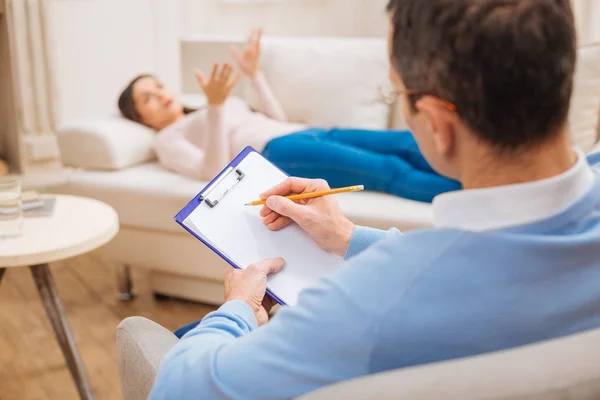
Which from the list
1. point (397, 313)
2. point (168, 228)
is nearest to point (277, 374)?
point (397, 313)

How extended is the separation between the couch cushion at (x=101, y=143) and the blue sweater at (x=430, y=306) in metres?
1.79

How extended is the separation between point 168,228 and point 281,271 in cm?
123

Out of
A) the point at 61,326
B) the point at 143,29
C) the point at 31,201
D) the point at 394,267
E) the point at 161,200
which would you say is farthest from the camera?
the point at 143,29

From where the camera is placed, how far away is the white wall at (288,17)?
309 centimetres

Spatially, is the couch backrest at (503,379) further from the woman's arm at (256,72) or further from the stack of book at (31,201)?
the woman's arm at (256,72)

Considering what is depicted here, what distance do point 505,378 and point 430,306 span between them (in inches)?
4.2

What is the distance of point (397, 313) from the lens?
Result: 0.56m

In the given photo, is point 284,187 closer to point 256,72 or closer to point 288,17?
point 256,72

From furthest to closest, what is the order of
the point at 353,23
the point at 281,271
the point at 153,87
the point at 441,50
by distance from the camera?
the point at 353,23
the point at 153,87
the point at 281,271
the point at 441,50

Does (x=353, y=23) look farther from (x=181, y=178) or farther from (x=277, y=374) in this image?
(x=277, y=374)

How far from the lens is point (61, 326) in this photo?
1680mm

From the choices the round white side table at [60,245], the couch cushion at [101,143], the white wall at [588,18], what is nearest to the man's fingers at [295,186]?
the round white side table at [60,245]

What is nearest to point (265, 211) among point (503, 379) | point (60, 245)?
point (503, 379)

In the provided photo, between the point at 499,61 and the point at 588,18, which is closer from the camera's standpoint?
the point at 499,61
